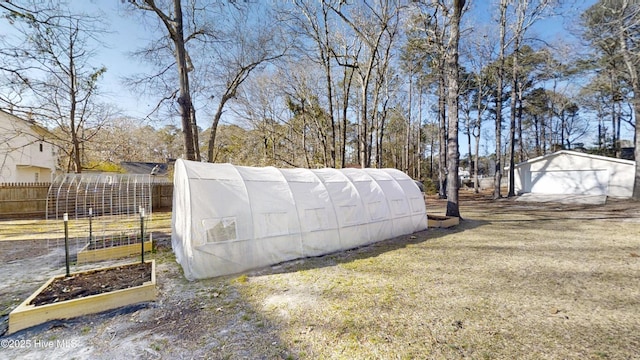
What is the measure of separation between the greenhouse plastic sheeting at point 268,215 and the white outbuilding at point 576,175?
16.3 m

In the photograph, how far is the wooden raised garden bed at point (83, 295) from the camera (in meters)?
3.00

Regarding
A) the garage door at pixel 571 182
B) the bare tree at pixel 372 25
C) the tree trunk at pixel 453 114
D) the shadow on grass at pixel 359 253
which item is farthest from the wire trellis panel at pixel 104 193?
the garage door at pixel 571 182

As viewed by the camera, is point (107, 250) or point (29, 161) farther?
point (29, 161)

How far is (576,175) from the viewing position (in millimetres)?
16219

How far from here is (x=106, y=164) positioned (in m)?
19.4

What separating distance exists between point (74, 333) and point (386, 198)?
6.39m

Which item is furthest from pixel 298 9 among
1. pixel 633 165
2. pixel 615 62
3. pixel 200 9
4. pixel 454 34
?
pixel 633 165

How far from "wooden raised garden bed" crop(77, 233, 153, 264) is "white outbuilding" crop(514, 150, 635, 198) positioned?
22214mm

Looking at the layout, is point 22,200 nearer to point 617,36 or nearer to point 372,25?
point 372,25

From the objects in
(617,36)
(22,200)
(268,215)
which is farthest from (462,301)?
(22,200)

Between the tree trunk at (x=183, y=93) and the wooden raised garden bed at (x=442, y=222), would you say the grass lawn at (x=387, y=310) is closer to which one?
the wooden raised garden bed at (x=442, y=222)

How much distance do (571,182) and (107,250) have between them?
23222 mm

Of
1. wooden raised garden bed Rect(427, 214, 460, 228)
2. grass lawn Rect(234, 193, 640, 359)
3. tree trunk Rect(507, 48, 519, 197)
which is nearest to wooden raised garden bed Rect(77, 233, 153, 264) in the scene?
grass lawn Rect(234, 193, 640, 359)

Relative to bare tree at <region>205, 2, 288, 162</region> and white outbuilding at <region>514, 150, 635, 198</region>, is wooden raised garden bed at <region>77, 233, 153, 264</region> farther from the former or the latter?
white outbuilding at <region>514, 150, 635, 198</region>
